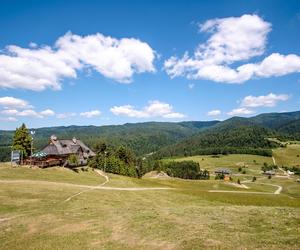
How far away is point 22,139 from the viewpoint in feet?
285

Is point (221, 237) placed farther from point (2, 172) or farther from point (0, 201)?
point (2, 172)

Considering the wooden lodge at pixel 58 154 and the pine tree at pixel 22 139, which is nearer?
the wooden lodge at pixel 58 154

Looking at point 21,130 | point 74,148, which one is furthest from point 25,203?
point 74,148

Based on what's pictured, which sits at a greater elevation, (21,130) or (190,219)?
(21,130)

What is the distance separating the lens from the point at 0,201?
41.0 metres

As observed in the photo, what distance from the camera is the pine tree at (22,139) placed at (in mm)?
86125

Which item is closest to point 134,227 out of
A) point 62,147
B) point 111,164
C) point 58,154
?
point 58,154

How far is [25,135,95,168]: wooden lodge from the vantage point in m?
80.9

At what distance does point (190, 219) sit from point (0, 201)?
88.4ft

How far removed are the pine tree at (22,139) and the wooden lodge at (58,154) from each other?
15.5 feet

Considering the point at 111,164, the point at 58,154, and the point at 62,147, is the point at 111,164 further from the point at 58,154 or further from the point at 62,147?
Result: the point at 58,154

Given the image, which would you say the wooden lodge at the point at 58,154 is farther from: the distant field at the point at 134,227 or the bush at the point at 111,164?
the distant field at the point at 134,227

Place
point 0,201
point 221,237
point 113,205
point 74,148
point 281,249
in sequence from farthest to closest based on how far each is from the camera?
1. point 74,148
2. point 113,205
3. point 0,201
4. point 221,237
5. point 281,249

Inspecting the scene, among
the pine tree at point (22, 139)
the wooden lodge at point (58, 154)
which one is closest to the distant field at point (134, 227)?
the wooden lodge at point (58, 154)
